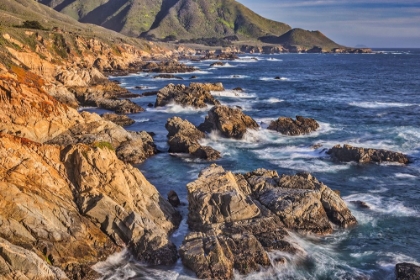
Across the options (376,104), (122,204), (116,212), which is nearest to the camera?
(116,212)

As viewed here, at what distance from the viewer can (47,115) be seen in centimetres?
3525

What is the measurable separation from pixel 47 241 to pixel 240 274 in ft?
32.8

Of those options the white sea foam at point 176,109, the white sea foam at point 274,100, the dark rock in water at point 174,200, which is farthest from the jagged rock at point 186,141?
the white sea foam at point 274,100

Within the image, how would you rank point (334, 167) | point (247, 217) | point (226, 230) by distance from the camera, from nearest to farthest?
point (226, 230) → point (247, 217) → point (334, 167)

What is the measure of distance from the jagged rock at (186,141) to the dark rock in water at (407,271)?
73.1ft

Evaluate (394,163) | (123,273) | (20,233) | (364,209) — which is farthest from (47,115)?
(394,163)

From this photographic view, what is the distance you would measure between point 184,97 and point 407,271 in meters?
50.9

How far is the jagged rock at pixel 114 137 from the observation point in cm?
3662

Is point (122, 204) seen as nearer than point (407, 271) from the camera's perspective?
No

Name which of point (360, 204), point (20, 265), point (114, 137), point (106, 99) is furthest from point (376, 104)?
point (20, 265)

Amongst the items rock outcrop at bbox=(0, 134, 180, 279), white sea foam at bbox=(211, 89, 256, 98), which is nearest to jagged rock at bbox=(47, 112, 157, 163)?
rock outcrop at bbox=(0, 134, 180, 279)

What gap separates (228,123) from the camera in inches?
1871

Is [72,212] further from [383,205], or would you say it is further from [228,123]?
[228,123]

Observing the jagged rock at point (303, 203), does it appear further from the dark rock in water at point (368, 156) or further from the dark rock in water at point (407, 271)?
the dark rock in water at point (368, 156)
